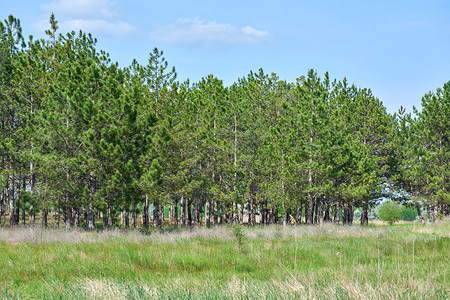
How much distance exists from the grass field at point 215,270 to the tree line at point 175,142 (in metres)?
5.74

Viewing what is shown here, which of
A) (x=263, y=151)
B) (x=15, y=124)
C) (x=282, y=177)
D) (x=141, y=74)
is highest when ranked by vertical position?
(x=141, y=74)

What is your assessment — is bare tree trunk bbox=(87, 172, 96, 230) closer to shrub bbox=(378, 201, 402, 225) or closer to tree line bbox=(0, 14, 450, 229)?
tree line bbox=(0, 14, 450, 229)

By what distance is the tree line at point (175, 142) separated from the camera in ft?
60.4

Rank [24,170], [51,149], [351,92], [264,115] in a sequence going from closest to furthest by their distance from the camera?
[51,149]
[24,170]
[264,115]
[351,92]

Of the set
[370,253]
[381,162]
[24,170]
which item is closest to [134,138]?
[24,170]

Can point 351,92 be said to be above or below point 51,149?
above

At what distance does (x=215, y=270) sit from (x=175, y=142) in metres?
16.0

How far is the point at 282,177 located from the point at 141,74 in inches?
454

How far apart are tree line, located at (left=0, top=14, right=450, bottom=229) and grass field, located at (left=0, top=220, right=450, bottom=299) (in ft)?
18.8

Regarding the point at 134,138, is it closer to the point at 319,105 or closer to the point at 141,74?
the point at 141,74

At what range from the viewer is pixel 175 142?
23656mm

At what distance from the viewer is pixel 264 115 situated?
33.0m

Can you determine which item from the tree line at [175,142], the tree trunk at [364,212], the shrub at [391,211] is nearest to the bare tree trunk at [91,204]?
the tree line at [175,142]

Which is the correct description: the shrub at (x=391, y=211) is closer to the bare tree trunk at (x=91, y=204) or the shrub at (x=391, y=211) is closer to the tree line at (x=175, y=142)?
the tree line at (x=175, y=142)
